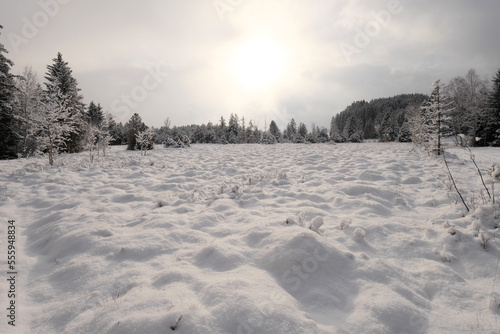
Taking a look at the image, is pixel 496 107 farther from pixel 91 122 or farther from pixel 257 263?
pixel 91 122

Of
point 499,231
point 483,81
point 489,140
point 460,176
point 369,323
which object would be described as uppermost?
point 483,81

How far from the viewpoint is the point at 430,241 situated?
3.16 m

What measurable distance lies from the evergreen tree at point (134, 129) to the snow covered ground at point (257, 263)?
67.3ft

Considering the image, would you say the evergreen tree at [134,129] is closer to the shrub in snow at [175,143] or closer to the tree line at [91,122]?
the tree line at [91,122]

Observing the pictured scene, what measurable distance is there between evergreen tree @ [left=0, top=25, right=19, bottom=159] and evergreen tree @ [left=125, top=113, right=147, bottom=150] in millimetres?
8761

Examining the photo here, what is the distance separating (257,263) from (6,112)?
73.0 feet

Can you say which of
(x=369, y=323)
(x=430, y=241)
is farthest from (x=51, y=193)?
(x=430, y=241)

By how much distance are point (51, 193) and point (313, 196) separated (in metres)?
6.58

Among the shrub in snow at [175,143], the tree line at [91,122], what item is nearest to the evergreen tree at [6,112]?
the tree line at [91,122]

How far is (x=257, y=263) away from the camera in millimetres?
2721

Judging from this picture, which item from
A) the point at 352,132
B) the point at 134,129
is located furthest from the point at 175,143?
the point at 352,132

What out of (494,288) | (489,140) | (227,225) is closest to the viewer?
(494,288)

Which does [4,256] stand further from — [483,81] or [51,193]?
[483,81]

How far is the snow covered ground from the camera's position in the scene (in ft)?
6.21
